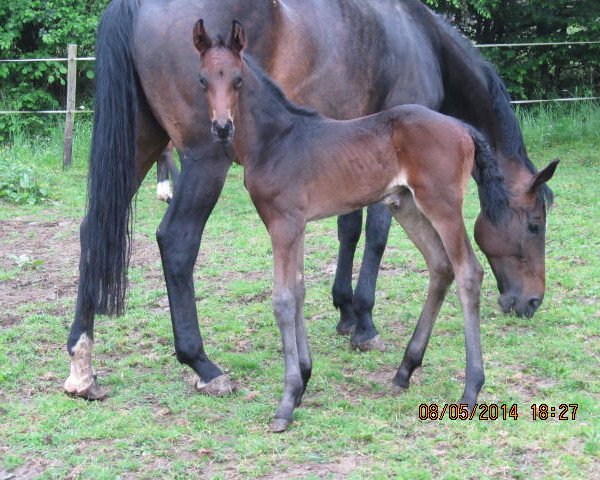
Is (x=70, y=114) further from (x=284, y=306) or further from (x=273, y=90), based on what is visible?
(x=284, y=306)

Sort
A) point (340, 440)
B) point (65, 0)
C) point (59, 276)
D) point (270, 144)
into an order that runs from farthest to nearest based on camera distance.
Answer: point (65, 0), point (59, 276), point (270, 144), point (340, 440)

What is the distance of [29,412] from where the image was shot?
4332mm

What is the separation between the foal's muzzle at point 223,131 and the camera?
3.73 meters

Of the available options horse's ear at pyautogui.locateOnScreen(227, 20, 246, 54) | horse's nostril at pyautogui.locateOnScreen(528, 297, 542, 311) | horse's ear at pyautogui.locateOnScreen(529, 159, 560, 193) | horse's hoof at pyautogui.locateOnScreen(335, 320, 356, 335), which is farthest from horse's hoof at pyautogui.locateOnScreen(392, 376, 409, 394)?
horse's ear at pyautogui.locateOnScreen(227, 20, 246, 54)

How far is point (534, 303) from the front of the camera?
5633 millimetres

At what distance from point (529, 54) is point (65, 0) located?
7.40 metres

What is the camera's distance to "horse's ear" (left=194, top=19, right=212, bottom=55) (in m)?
3.89

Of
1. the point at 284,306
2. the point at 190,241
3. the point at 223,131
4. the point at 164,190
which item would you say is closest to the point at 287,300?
the point at 284,306

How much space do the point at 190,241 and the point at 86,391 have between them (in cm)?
95

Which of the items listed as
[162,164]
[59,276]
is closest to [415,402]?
[59,276]

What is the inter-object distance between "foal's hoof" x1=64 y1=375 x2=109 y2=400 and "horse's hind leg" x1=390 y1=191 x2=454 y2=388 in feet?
5.11

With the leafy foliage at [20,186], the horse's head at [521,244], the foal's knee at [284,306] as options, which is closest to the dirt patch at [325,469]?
the foal's knee at [284,306]

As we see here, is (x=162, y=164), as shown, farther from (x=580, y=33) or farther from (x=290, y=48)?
(x=580, y=33)

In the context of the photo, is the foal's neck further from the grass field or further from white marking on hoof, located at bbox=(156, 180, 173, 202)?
white marking on hoof, located at bbox=(156, 180, 173, 202)
